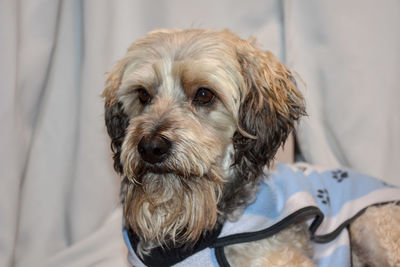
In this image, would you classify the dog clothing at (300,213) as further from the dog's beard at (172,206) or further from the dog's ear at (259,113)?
the dog's ear at (259,113)

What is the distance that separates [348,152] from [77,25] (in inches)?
104

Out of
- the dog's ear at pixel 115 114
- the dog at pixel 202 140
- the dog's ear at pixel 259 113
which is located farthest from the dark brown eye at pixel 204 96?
the dog's ear at pixel 115 114

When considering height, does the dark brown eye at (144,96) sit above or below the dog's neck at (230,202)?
above

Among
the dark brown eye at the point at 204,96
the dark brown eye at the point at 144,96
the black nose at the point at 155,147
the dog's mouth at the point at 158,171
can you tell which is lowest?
the dog's mouth at the point at 158,171

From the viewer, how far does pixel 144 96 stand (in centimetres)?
262

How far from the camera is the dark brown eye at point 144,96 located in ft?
8.54

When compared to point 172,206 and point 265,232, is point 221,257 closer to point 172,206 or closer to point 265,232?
point 265,232

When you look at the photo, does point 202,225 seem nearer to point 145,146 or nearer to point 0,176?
point 145,146

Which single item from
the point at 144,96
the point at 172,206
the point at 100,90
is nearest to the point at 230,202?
the point at 172,206

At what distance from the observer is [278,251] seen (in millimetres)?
2559

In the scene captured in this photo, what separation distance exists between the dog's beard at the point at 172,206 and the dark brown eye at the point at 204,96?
0.38 meters

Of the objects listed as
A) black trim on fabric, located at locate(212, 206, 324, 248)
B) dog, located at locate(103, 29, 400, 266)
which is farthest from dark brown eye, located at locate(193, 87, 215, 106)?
black trim on fabric, located at locate(212, 206, 324, 248)

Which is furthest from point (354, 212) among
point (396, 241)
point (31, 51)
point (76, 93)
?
point (31, 51)

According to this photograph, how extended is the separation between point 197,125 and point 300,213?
0.77 m
